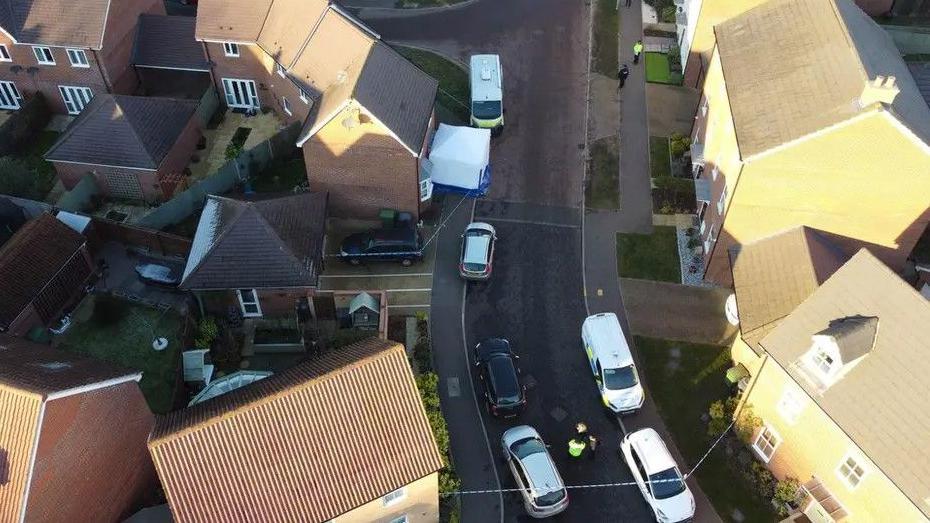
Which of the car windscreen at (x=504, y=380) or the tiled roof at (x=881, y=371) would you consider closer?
the tiled roof at (x=881, y=371)

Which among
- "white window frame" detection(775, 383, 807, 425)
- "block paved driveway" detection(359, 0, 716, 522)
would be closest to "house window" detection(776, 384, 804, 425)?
"white window frame" detection(775, 383, 807, 425)

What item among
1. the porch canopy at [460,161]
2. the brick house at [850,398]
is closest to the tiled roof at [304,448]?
the brick house at [850,398]

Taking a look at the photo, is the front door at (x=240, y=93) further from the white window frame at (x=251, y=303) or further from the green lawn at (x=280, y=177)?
the white window frame at (x=251, y=303)

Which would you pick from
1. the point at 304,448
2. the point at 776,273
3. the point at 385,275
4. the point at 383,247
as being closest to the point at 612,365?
the point at 776,273

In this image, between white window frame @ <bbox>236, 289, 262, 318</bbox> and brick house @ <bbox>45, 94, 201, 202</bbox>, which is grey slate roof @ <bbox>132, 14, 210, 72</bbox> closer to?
brick house @ <bbox>45, 94, 201, 202</bbox>

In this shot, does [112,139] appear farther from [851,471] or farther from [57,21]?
[851,471]

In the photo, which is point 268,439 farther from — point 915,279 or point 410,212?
point 915,279

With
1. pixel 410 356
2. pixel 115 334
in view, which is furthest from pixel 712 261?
pixel 115 334
